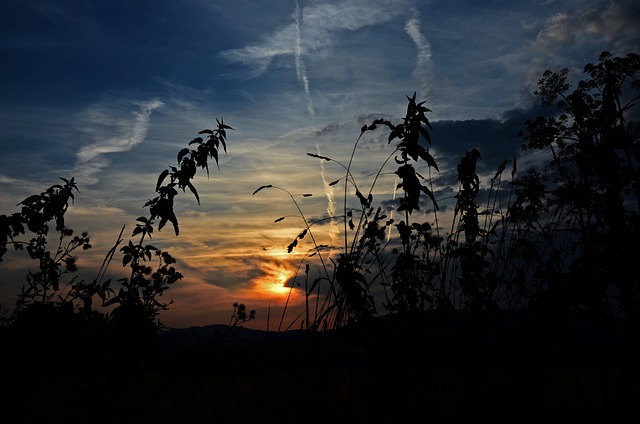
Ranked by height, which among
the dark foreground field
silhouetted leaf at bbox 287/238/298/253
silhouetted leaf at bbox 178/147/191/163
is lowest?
the dark foreground field

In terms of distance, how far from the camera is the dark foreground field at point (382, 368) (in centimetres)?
327

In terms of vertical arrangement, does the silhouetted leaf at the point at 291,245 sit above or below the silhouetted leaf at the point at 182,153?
below

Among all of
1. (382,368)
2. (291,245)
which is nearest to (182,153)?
(291,245)

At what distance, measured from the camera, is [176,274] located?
15.1 ft

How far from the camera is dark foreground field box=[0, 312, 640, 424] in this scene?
3.27 meters

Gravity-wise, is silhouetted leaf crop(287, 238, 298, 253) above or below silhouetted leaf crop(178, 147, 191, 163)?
below

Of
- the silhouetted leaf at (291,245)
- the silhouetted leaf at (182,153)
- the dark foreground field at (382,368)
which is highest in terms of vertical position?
the silhouetted leaf at (182,153)

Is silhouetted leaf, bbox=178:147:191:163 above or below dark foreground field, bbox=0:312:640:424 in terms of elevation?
above

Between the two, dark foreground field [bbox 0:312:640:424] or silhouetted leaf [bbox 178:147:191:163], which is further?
silhouetted leaf [bbox 178:147:191:163]

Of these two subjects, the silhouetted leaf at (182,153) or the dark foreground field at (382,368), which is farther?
the silhouetted leaf at (182,153)

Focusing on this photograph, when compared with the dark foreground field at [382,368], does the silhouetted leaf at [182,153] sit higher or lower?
higher

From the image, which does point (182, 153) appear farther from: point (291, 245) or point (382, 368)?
point (382, 368)

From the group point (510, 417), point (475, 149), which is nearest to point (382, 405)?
point (510, 417)

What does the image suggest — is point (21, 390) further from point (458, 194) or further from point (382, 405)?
point (458, 194)
